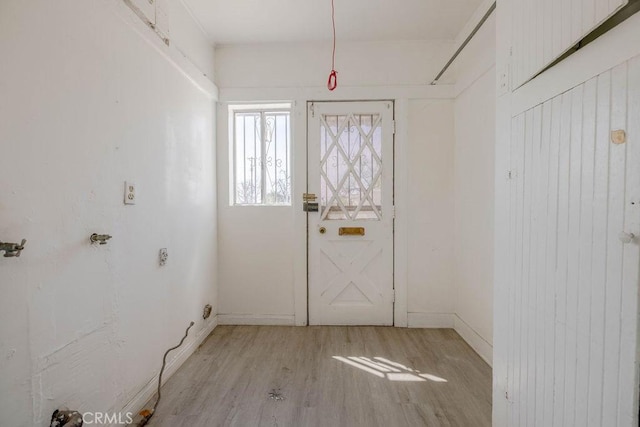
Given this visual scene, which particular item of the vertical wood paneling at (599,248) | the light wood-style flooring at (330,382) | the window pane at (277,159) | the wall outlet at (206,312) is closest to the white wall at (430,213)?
the light wood-style flooring at (330,382)

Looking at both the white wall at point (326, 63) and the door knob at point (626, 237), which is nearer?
the door knob at point (626, 237)

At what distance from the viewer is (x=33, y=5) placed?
3.60ft

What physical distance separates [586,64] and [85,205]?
1.94 meters

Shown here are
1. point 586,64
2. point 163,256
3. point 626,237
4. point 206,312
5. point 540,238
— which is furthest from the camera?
point 206,312

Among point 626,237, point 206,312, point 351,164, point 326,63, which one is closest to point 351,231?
point 351,164

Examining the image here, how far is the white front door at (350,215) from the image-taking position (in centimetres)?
293

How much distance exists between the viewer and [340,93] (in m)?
2.89

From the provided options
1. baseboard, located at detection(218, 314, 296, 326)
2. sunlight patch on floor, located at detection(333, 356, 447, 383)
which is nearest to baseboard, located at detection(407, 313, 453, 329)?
sunlight patch on floor, located at detection(333, 356, 447, 383)

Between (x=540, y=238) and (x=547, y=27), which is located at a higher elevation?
(x=547, y=27)

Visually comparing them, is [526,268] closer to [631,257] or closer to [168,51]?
[631,257]

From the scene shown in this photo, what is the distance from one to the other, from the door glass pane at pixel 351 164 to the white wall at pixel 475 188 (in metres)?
0.74

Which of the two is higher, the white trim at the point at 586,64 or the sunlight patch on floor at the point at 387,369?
the white trim at the point at 586,64

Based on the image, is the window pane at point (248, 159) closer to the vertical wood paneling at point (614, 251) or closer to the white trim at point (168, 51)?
the white trim at point (168, 51)

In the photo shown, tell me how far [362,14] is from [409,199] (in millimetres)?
1642
